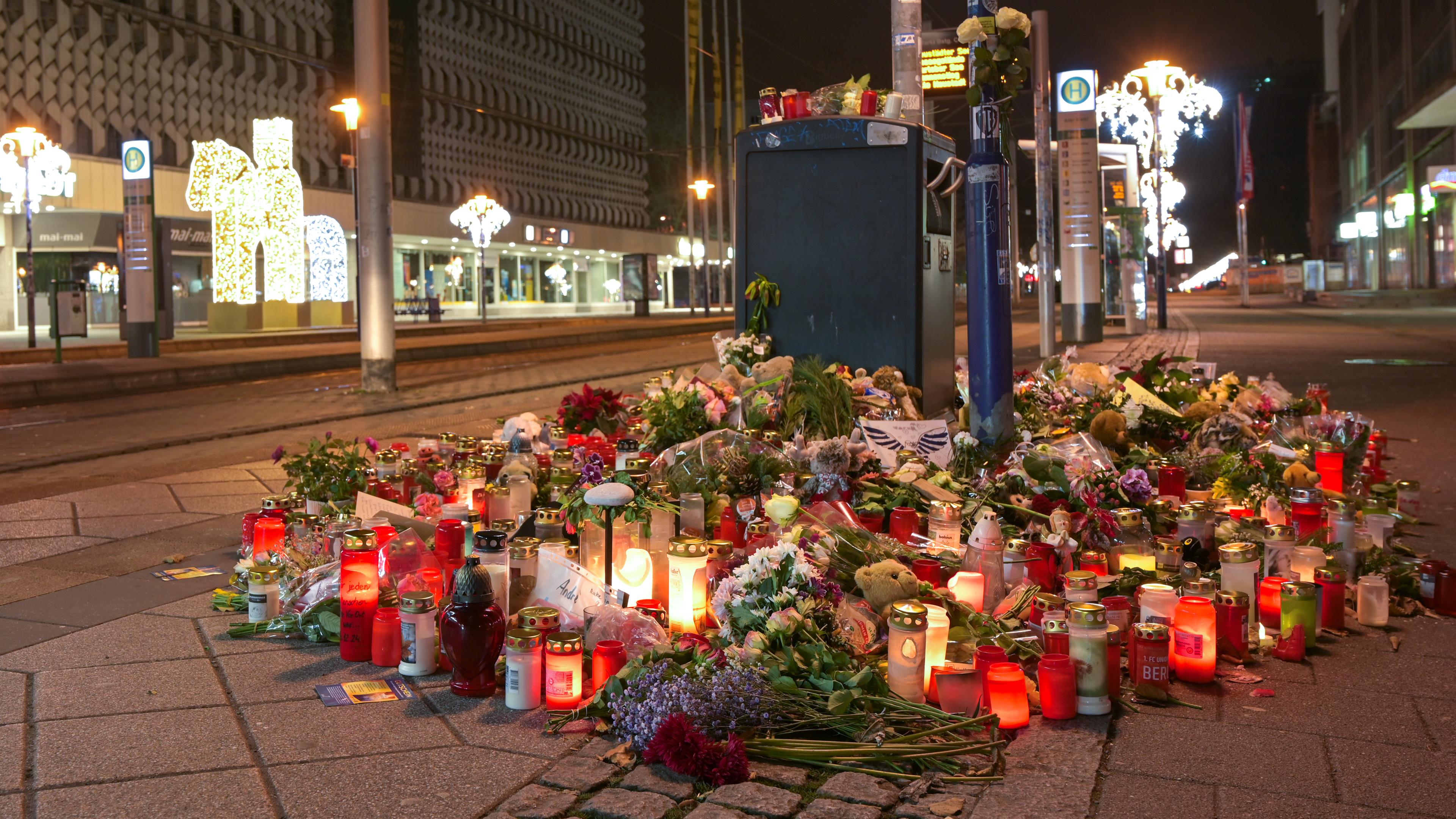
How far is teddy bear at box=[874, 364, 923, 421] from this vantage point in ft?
21.4

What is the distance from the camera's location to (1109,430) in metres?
6.36

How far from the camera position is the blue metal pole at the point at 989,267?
19.7 feet

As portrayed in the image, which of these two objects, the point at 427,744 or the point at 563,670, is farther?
the point at 563,670

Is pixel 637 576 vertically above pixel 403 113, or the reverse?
pixel 403 113

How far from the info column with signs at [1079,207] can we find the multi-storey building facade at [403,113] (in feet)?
84.8

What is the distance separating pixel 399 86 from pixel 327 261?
17.8 m

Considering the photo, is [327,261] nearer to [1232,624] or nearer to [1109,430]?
[1109,430]

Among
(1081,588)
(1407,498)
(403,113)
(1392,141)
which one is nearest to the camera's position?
(1081,588)

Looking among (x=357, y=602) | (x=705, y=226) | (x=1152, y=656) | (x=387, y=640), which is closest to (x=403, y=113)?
(x=705, y=226)

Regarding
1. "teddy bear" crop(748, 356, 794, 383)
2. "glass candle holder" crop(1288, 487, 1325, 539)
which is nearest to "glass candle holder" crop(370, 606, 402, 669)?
"teddy bear" crop(748, 356, 794, 383)

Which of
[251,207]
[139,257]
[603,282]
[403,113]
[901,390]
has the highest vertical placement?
[403,113]

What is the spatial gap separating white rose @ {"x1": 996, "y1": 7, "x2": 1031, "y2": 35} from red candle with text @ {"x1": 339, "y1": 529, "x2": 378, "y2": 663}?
398 centimetres

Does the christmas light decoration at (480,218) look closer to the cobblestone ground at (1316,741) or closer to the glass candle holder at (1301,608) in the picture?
the glass candle holder at (1301,608)

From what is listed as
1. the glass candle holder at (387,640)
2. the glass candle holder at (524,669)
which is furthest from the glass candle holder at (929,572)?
the glass candle holder at (387,640)
